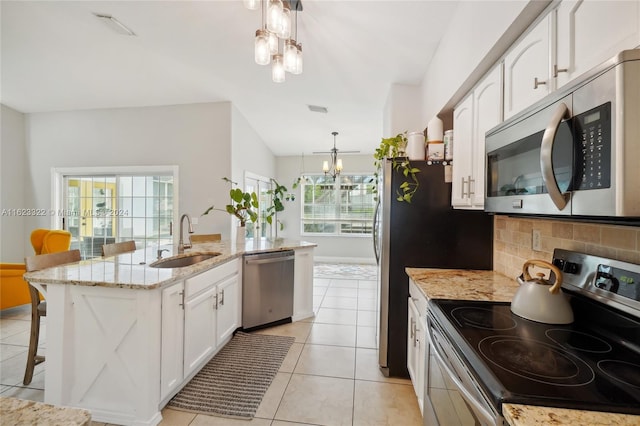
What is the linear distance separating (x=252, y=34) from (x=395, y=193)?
2.23 meters

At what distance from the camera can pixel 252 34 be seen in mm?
2930

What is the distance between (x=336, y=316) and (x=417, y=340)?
1778 millimetres

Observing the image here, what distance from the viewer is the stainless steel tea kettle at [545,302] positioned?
120cm

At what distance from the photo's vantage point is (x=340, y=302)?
4023 millimetres

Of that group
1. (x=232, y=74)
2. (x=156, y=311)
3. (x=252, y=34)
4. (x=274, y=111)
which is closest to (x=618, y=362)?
(x=156, y=311)

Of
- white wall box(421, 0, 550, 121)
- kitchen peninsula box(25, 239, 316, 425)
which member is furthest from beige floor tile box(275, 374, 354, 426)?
white wall box(421, 0, 550, 121)

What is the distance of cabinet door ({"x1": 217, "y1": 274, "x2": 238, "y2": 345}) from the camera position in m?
2.52

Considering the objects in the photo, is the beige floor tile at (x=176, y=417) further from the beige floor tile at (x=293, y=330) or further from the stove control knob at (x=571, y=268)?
the stove control knob at (x=571, y=268)

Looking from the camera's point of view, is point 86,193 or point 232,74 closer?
point 232,74

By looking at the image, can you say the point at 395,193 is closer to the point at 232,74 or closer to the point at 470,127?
the point at 470,127

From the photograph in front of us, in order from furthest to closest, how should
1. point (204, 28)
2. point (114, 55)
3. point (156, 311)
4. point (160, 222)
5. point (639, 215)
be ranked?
point (160, 222) → point (114, 55) → point (204, 28) → point (156, 311) → point (639, 215)

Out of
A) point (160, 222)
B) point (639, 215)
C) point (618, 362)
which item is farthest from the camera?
point (160, 222)

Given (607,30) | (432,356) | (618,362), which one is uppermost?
Result: (607,30)

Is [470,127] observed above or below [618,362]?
above
